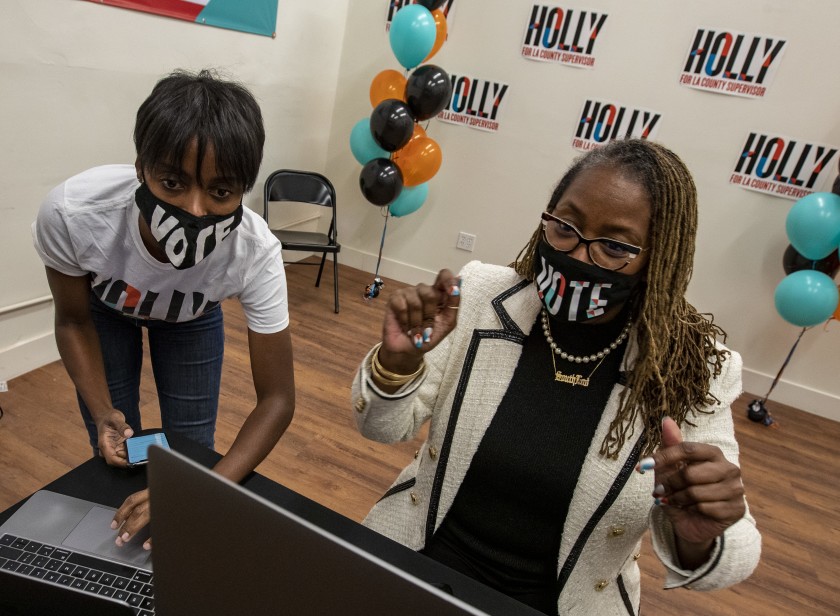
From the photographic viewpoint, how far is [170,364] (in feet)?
4.20

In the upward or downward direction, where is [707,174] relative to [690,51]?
downward

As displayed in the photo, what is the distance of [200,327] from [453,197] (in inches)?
116

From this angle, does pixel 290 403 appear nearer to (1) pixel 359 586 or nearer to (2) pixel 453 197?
(1) pixel 359 586

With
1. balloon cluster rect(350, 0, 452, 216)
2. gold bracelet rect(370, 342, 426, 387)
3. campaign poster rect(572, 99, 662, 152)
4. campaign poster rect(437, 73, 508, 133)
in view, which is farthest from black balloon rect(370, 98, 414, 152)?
gold bracelet rect(370, 342, 426, 387)

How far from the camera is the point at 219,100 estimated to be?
3.19ft

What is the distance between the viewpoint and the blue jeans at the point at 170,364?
123 centimetres

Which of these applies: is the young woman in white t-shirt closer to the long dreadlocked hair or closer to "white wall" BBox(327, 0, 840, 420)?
the long dreadlocked hair

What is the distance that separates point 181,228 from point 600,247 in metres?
0.77

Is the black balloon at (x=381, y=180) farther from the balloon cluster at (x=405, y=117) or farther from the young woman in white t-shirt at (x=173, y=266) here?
the young woman in white t-shirt at (x=173, y=266)

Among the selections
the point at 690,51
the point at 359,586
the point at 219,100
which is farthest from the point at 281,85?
the point at 359,586

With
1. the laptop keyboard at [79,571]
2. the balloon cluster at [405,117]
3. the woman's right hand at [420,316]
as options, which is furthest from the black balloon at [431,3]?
the laptop keyboard at [79,571]

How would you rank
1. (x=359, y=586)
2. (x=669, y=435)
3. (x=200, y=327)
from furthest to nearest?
(x=200, y=327) < (x=669, y=435) < (x=359, y=586)

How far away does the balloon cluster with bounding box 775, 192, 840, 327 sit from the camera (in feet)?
8.93

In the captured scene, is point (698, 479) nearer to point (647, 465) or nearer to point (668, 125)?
point (647, 465)
